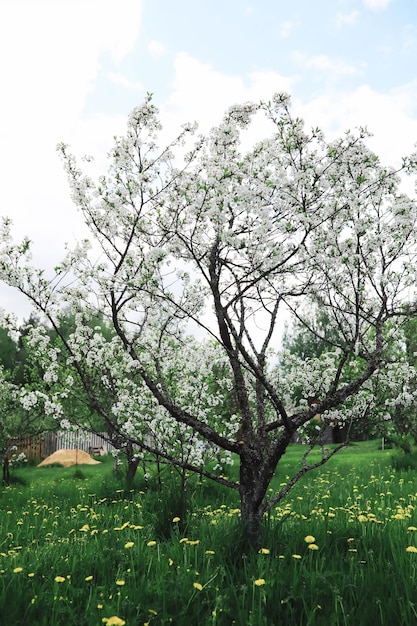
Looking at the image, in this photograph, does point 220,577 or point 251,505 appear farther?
point 251,505

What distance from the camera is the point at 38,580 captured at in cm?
407

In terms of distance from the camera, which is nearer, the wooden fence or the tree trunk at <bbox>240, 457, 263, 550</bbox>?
the tree trunk at <bbox>240, 457, 263, 550</bbox>

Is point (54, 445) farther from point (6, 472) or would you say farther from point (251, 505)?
point (251, 505)

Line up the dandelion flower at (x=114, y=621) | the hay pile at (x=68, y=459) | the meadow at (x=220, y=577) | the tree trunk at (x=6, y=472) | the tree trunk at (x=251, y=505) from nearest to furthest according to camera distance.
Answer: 1. the dandelion flower at (x=114, y=621)
2. the meadow at (x=220, y=577)
3. the tree trunk at (x=251, y=505)
4. the tree trunk at (x=6, y=472)
5. the hay pile at (x=68, y=459)

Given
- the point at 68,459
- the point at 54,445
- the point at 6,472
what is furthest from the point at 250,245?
the point at 54,445

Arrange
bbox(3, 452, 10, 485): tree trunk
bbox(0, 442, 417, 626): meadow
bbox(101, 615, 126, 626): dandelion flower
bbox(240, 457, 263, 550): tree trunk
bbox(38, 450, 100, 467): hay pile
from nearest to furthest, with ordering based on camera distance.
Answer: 1. bbox(101, 615, 126, 626): dandelion flower
2. bbox(0, 442, 417, 626): meadow
3. bbox(240, 457, 263, 550): tree trunk
4. bbox(3, 452, 10, 485): tree trunk
5. bbox(38, 450, 100, 467): hay pile

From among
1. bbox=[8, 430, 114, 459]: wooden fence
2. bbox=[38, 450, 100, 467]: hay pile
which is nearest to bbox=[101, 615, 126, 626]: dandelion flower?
bbox=[38, 450, 100, 467]: hay pile

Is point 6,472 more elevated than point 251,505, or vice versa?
point 251,505

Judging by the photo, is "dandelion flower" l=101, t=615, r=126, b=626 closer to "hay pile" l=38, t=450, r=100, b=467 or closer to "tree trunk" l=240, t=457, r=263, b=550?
"tree trunk" l=240, t=457, r=263, b=550

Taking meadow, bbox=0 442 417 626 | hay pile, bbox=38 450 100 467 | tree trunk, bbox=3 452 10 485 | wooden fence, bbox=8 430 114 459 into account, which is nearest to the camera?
meadow, bbox=0 442 417 626

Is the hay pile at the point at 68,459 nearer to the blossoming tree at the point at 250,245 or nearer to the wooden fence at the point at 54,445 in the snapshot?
the wooden fence at the point at 54,445

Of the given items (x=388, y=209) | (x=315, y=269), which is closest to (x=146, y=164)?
(x=315, y=269)

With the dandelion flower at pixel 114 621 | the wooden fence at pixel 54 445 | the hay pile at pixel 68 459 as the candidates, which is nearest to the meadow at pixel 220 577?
the dandelion flower at pixel 114 621

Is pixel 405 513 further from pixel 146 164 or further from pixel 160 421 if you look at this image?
pixel 146 164
